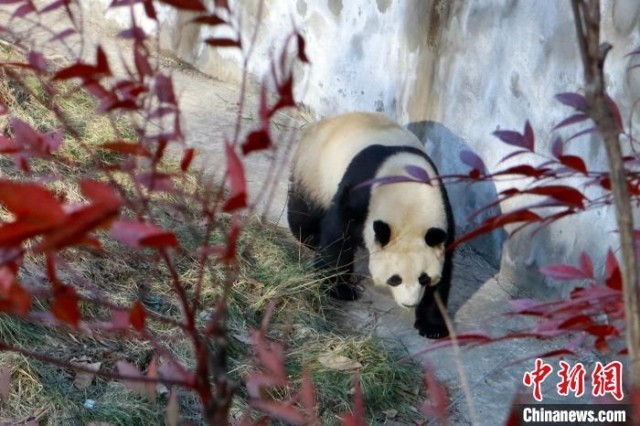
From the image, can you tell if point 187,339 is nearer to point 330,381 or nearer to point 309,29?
point 330,381

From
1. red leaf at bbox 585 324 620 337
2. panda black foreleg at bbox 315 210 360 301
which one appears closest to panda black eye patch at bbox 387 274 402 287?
panda black foreleg at bbox 315 210 360 301

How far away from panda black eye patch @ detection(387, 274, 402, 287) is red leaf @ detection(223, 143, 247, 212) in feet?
9.65

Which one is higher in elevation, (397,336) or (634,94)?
(634,94)

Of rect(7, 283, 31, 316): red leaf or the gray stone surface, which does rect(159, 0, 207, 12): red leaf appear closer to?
rect(7, 283, 31, 316): red leaf

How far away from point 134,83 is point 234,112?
483 cm

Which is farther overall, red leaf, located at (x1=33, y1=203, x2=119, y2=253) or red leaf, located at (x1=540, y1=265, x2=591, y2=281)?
red leaf, located at (x1=540, y1=265, x2=591, y2=281)

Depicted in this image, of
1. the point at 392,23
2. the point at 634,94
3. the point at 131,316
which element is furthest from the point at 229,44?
the point at 392,23

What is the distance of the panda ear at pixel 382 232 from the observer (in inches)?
147

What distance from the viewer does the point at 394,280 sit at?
12.6 ft

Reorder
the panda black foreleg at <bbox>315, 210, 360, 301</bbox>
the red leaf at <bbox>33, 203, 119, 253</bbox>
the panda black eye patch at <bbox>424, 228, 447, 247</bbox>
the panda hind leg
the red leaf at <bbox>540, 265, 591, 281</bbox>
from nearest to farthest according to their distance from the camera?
1. the red leaf at <bbox>33, 203, 119, 253</bbox>
2. the red leaf at <bbox>540, 265, 591, 281</bbox>
3. the panda black eye patch at <bbox>424, 228, 447, 247</bbox>
4. the panda black foreleg at <bbox>315, 210, 360, 301</bbox>
5. the panda hind leg

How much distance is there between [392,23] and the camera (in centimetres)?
520

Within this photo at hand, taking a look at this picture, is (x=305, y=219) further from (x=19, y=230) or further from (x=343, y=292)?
(x=19, y=230)

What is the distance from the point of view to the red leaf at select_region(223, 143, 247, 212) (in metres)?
0.90


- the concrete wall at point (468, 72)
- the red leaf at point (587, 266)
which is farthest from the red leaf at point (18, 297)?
the concrete wall at point (468, 72)
